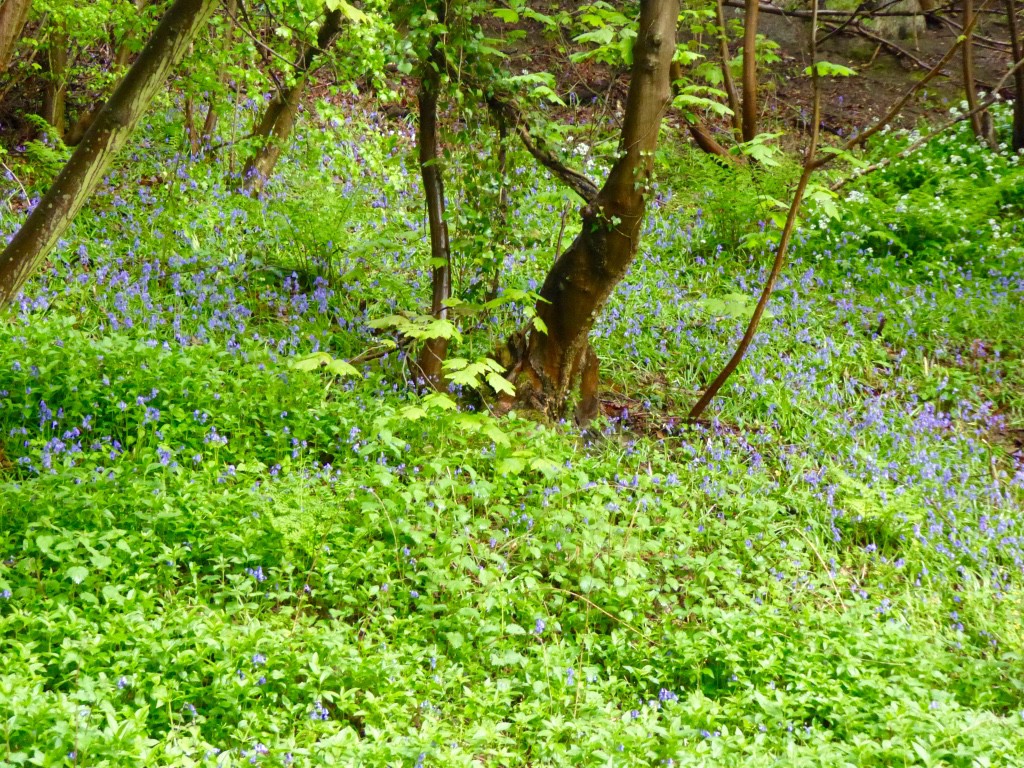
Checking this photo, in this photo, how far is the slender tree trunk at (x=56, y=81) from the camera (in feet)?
24.8

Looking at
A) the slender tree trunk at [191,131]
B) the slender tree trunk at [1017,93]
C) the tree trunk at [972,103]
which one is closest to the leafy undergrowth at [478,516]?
the slender tree trunk at [191,131]

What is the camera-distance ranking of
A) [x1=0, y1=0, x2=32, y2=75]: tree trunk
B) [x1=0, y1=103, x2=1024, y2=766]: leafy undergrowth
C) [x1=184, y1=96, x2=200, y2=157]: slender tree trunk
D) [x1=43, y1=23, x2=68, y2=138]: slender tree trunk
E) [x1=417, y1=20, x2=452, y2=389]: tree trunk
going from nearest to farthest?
1. [x1=0, y1=103, x2=1024, y2=766]: leafy undergrowth
2. [x1=0, y1=0, x2=32, y2=75]: tree trunk
3. [x1=417, y1=20, x2=452, y2=389]: tree trunk
4. [x1=184, y1=96, x2=200, y2=157]: slender tree trunk
5. [x1=43, y1=23, x2=68, y2=138]: slender tree trunk

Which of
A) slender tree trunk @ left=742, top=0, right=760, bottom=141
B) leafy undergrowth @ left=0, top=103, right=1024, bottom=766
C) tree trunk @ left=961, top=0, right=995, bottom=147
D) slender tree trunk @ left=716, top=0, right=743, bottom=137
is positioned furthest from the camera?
tree trunk @ left=961, top=0, right=995, bottom=147

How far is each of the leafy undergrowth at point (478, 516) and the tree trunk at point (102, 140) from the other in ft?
2.90

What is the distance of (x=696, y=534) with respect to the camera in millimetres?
4430

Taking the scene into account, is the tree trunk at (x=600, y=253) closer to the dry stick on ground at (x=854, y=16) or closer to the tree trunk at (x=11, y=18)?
the dry stick on ground at (x=854, y=16)

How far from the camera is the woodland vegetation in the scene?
10.3ft

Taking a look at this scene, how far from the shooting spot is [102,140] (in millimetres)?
3594

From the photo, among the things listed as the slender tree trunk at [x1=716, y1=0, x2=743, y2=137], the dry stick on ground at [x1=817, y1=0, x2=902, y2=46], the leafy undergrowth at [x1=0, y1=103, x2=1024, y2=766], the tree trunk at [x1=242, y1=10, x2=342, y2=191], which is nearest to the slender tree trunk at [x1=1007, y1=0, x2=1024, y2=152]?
the dry stick on ground at [x1=817, y1=0, x2=902, y2=46]

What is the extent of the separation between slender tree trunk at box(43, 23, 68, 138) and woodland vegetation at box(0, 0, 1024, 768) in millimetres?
45

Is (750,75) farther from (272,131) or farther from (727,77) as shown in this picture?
(272,131)

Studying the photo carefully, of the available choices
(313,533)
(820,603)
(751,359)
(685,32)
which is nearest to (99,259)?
(313,533)

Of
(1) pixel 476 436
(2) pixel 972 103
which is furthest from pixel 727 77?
(1) pixel 476 436

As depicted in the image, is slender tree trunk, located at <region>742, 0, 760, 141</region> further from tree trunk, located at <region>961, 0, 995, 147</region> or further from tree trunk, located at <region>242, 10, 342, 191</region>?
tree trunk, located at <region>242, 10, 342, 191</region>
